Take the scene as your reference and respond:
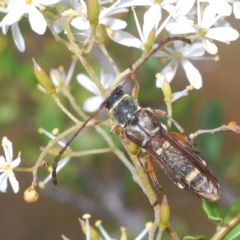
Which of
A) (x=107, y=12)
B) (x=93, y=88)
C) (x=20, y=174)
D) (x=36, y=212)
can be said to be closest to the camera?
(x=107, y=12)

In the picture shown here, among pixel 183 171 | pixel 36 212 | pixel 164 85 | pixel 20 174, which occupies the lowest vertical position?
pixel 36 212

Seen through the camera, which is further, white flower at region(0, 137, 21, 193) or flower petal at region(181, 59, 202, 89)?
flower petal at region(181, 59, 202, 89)

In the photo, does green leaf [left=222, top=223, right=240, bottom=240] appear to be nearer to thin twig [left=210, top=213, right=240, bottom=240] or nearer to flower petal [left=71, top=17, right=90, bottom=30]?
thin twig [left=210, top=213, right=240, bottom=240]

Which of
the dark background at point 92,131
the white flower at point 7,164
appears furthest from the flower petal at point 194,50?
the dark background at point 92,131

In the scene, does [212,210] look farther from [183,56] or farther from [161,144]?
[183,56]

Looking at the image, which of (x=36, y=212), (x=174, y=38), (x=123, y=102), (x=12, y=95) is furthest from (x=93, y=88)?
(x=36, y=212)

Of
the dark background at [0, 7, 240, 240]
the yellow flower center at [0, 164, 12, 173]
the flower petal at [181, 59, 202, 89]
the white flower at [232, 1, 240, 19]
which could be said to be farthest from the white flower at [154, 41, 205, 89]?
the dark background at [0, 7, 240, 240]

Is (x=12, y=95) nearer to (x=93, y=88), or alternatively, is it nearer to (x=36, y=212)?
(x=93, y=88)
